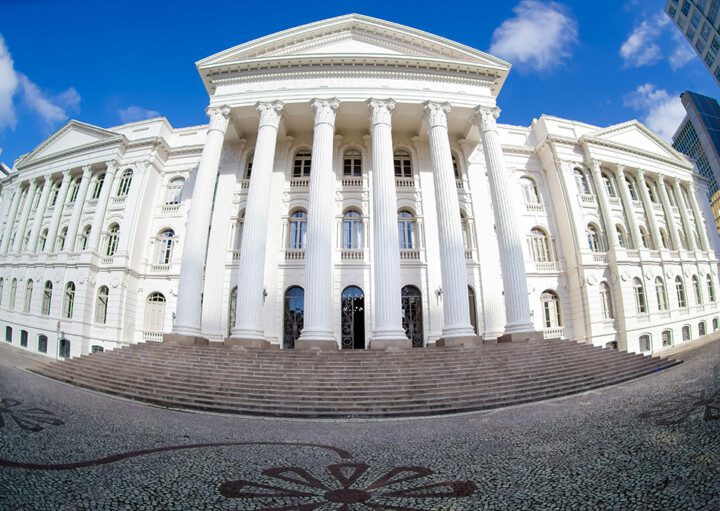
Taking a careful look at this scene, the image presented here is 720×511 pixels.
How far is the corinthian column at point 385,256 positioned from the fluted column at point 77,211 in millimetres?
18328

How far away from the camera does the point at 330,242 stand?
14430mm

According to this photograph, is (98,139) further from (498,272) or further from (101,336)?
(498,272)

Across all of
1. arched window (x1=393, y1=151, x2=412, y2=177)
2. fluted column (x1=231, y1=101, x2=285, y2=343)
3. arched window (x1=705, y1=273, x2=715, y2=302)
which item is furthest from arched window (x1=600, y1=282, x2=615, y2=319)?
fluted column (x1=231, y1=101, x2=285, y2=343)

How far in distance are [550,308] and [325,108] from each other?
1754cm

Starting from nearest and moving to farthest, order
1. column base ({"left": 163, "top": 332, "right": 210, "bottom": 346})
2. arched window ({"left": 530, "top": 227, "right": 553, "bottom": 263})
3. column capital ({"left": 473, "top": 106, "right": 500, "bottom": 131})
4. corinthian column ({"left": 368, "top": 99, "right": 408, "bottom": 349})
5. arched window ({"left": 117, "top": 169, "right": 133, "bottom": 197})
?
corinthian column ({"left": 368, "top": 99, "right": 408, "bottom": 349}), column base ({"left": 163, "top": 332, "right": 210, "bottom": 346}), column capital ({"left": 473, "top": 106, "right": 500, "bottom": 131}), arched window ({"left": 530, "top": 227, "right": 553, "bottom": 263}), arched window ({"left": 117, "top": 169, "right": 133, "bottom": 197})

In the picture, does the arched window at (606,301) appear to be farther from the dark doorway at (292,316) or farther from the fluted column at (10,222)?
the fluted column at (10,222)

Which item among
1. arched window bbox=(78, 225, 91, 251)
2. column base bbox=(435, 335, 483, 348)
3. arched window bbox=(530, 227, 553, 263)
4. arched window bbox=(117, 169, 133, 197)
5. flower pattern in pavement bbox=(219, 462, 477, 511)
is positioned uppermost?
arched window bbox=(117, 169, 133, 197)

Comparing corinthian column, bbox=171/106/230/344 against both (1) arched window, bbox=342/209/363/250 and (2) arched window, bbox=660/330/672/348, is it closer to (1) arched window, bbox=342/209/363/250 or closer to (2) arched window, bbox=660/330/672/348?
(1) arched window, bbox=342/209/363/250

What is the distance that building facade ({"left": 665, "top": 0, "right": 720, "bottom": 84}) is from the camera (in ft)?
43.0

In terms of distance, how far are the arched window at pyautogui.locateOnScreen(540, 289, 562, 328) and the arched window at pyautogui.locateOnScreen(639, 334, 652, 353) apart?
13.3 ft

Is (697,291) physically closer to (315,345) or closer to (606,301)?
(606,301)

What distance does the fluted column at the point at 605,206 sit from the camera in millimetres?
20062

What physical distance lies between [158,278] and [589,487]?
22.7m

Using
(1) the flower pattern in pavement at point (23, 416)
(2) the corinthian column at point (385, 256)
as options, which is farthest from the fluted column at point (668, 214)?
(1) the flower pattern in pavement at point (23, 416)
